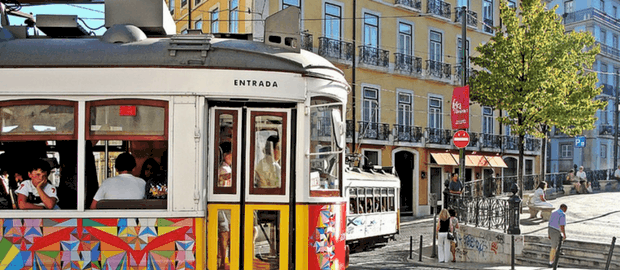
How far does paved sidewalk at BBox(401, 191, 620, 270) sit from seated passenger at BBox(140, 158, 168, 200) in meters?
10.8

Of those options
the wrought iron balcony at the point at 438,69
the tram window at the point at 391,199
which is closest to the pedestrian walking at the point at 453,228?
the tram window at the point at 391,199

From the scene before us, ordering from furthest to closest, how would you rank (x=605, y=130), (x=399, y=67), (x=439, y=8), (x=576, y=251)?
(x=605, y=130) → (x=439, y=8) → (x=399, y=67) → (x=576, y=251)

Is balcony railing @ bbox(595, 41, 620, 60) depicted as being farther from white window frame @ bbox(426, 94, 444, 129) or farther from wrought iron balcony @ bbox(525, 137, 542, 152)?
white window frame @ bbox(426, 94, 444, 129)

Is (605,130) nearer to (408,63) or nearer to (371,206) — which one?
(408,63)

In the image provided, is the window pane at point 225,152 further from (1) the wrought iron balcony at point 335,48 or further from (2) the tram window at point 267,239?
(1) the wrought iron balcony at point 335,48

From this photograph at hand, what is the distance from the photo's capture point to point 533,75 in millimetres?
27453

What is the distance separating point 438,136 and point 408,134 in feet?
7.82

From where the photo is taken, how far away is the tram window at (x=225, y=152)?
707 cm

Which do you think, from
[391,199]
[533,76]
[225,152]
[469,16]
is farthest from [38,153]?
[469,16]

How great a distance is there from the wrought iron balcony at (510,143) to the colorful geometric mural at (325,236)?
3292 cm

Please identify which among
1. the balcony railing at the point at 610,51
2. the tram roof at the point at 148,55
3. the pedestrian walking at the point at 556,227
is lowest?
the pedestrian walking at the point at 556,227

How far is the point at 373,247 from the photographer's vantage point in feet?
69.5

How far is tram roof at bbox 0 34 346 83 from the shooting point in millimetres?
6984

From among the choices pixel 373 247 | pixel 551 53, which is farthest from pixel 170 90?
pixel 551 53
